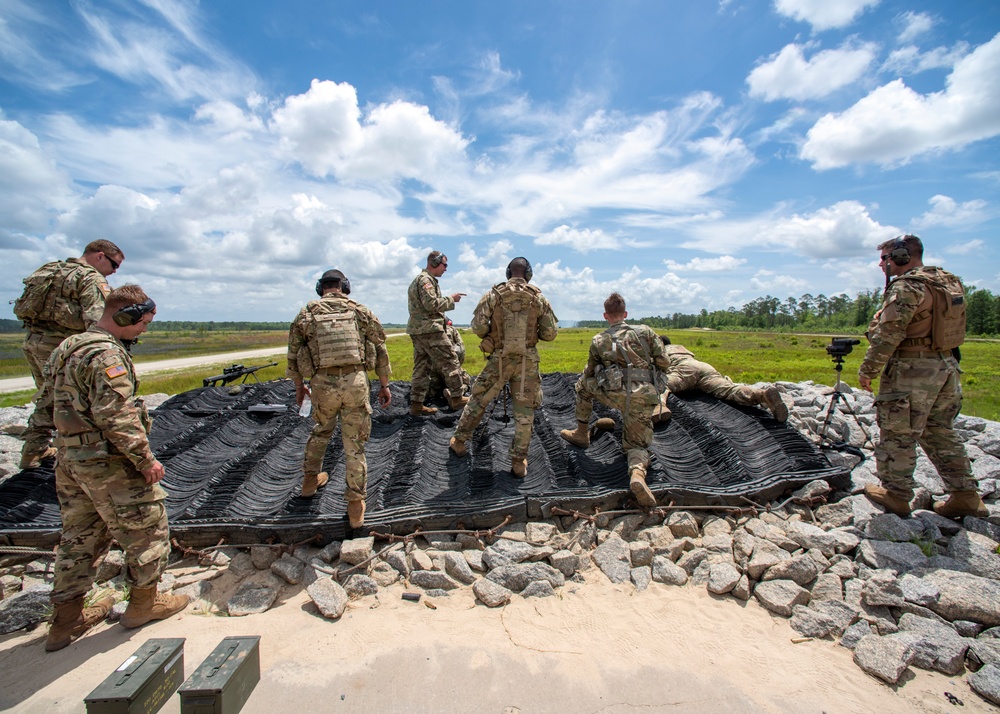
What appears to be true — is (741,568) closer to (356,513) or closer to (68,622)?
(356,513)

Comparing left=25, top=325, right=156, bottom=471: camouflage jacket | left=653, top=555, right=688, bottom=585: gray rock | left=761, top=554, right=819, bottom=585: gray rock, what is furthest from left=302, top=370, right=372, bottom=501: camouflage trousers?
left=761, top=554, right=819, bottom=585: gray rock

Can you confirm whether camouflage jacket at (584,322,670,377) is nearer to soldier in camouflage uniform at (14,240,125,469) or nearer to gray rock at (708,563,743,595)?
gray rock at (708,563,743,595)

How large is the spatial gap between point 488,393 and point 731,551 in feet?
11.2

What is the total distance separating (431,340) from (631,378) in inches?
151

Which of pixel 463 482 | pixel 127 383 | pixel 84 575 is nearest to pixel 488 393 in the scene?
pixel 463 482

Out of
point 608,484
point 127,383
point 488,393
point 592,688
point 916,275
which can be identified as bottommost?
point 592,688

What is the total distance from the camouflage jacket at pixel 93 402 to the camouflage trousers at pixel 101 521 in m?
0.13

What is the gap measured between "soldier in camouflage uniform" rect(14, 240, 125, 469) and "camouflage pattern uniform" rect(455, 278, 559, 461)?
4.85 metres

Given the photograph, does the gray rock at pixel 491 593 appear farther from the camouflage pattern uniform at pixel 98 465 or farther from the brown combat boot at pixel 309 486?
the camouflage pattern uniform at pixel 98 465

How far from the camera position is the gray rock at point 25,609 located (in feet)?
13.6

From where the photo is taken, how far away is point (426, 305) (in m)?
8.09

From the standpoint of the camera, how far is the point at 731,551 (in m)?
5.05

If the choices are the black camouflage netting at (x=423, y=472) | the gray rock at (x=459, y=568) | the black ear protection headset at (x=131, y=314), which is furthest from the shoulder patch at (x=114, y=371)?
the gray rock at (x=459, y=568)

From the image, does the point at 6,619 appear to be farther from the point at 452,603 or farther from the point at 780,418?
the point at 780,418
